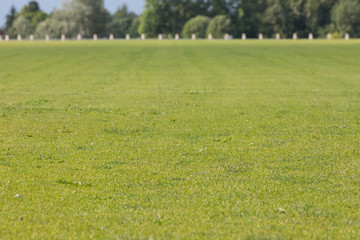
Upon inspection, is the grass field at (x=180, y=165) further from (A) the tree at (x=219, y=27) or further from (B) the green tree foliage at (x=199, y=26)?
(B) the green tree foliage at (x=199, y=26)

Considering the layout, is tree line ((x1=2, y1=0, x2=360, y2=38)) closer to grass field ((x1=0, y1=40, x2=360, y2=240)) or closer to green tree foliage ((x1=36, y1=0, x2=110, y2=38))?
green tree foliage ((x1=36, y1=0, x2=110, y2=38))

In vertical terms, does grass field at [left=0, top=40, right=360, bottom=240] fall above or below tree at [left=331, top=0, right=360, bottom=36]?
below

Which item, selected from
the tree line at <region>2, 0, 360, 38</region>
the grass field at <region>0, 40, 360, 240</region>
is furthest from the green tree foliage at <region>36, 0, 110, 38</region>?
the grass field at <region>0, 40, 360, 240</region>

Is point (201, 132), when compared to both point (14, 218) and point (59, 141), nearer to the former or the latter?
point (59, 141)

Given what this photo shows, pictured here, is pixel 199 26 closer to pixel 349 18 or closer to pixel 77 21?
pixel 349 18

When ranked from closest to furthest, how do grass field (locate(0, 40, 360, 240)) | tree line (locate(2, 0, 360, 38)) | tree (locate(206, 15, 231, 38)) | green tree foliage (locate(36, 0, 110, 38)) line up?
grass field (locate(0, 40, 360, 240)) → tree (locate(206, 15, 231, 38)) → tree line (locate(2, 0, 360, 38)) → green tree foliage (locate(36, 0, 110, 38))

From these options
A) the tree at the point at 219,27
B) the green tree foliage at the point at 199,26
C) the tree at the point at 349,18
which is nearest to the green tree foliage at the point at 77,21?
the green tree foliage at the point at 199,26

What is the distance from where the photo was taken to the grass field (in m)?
7.01

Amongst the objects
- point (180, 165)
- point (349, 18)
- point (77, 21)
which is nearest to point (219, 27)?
point (349, 18)

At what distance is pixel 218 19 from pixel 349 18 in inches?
1110

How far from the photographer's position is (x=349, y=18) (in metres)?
121

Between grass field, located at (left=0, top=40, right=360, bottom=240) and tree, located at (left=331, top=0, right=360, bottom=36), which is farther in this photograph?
tree, located at (left=331, top=0, right=360, bottom=36)

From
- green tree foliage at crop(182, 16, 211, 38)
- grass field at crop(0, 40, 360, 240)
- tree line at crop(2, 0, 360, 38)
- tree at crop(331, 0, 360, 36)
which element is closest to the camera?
grass field at crop(0, 40, 360, 240)

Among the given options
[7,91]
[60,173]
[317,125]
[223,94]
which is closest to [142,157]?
[60,173]
